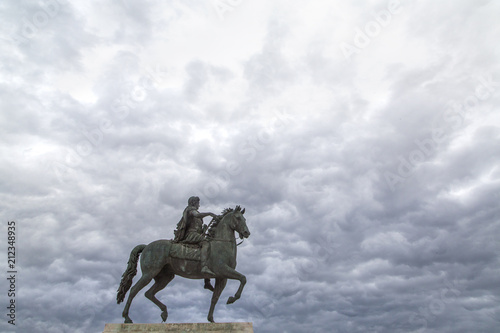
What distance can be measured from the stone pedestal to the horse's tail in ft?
7.32

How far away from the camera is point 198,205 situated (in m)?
22.3

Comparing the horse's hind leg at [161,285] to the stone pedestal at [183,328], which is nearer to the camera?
the stone pedestal at [183,328]

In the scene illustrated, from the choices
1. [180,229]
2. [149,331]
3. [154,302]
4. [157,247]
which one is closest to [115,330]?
[149,331]

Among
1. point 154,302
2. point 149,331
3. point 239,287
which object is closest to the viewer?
point 149,331

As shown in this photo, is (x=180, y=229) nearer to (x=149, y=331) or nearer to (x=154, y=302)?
(x=154, y=302)

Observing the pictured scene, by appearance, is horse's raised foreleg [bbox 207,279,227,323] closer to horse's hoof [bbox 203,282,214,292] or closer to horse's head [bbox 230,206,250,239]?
horse's hoof [bbox 203,282,214,292]

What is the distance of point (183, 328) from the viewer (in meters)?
17.9

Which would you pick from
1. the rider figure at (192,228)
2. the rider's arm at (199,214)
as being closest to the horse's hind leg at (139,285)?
the rider figure at (192,228)

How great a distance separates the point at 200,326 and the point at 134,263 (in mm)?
5191

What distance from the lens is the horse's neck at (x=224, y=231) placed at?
20844 millimetres

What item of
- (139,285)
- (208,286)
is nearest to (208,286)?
(208,286)

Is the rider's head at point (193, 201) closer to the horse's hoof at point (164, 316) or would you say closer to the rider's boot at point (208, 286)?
the rider's boot at point (208, 286)

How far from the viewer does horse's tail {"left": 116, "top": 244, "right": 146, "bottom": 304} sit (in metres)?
20.5

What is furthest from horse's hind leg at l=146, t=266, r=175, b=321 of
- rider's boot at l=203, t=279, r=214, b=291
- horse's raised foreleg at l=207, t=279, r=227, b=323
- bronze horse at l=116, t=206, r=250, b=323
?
horse's raised foreleg at l=207, t=279, r=227, b=323
